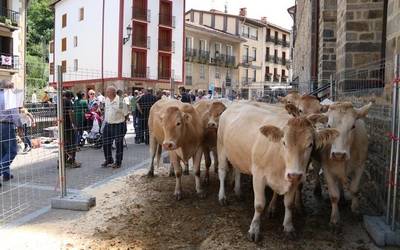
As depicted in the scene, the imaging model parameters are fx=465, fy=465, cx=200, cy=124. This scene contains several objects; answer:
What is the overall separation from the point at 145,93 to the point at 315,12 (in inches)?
220

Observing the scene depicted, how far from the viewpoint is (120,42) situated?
34.5 metres

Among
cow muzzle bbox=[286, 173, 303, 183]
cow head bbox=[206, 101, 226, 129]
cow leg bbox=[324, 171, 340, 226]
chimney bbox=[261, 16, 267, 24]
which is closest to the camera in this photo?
cow muzzle bbox=[286, 173, 303, 183]

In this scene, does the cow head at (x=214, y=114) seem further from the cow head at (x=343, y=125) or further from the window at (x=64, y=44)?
the window at (x=64, y=44)

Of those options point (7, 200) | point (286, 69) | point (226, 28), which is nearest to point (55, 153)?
point (7, 200)

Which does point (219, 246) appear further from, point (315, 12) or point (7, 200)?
point (315, 12)

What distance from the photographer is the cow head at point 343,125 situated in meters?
5.04

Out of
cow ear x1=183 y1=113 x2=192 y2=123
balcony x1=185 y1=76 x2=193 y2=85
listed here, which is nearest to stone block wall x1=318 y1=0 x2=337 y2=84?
cow ear x1=183 y1=113 x2=192 y2=123

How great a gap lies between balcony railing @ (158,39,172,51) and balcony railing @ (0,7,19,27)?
1291cm

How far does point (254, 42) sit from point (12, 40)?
3297 cm

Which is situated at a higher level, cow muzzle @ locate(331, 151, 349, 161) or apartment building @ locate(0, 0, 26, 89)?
apartment building @ locate(0, 0, 26, 89)

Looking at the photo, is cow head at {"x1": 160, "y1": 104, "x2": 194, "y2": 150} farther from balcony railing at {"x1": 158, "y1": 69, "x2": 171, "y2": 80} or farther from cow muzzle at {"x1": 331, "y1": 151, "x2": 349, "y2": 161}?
balcony railing at {"x1": 158, "y1": 69, "x2": 171, "y2": 80}

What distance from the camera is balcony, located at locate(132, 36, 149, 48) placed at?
120ft

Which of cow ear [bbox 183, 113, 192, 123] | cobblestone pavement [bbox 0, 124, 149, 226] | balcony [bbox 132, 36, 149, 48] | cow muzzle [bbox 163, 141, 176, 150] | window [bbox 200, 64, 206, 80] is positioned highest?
balcony [bbox 132, 36, 149, 48]

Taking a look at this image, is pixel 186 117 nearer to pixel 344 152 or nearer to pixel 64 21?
pixel 344 152
